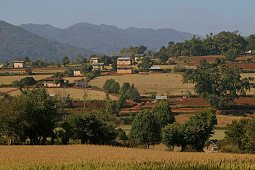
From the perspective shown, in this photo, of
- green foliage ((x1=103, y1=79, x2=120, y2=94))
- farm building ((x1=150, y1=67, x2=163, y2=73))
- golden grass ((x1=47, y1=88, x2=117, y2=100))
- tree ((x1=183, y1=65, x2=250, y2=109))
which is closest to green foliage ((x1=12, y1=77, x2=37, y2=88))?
golden grass ((x1=47, y1=88, x2=117, y2=100))

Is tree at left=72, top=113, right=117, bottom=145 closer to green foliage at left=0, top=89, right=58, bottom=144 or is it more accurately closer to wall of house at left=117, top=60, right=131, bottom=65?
green foliage at left=0, top=89, right=58, bottom=144

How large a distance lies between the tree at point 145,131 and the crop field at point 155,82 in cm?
5425

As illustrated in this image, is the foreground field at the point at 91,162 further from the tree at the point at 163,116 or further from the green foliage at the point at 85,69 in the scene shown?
the green foliage at the point at 85,69

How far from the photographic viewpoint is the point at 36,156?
36.2 metres

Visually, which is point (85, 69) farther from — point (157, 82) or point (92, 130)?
point (92, 130)

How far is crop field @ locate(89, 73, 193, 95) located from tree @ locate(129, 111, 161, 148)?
178ft

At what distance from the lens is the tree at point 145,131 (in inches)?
2381

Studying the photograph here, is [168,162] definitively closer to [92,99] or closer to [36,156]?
[36,156]

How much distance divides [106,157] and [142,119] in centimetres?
2568

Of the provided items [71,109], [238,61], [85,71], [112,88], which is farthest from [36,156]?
[238,61]

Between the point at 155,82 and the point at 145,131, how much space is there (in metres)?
74.4

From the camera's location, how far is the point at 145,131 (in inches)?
2382

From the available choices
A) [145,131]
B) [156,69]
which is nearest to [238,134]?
[145,131]

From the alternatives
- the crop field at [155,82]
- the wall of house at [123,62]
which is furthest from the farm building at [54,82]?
the wall of house at [123,62]
